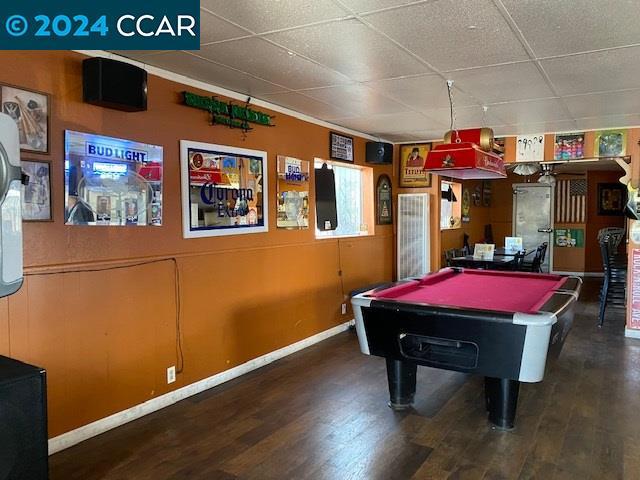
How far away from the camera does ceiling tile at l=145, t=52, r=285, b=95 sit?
316 centimetres

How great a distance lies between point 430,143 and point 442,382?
3.53 meters

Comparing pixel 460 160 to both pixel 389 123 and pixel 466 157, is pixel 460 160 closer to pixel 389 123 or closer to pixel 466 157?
pixel 466 157

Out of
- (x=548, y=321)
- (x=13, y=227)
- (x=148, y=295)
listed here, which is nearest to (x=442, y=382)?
(x=548, y=321)

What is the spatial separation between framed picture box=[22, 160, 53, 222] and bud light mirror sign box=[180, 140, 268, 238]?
3.24 ft

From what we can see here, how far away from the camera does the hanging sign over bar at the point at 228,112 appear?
362cm

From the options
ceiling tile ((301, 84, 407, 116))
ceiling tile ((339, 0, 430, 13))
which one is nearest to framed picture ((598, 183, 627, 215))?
ceiling tile ((301, 84, 407, 116))

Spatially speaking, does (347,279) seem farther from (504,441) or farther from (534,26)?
(534,26)

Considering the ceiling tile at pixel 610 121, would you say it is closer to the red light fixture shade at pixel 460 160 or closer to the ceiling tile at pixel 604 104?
the ceiling tile at pixel 604 104

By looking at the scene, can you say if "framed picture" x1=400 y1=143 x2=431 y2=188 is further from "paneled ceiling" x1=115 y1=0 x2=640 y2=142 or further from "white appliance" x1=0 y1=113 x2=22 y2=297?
"white appliance" x1=0 y1=113 x2=22 y2=297

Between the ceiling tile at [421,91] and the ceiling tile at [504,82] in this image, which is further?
the ceiling tile at [421,91]

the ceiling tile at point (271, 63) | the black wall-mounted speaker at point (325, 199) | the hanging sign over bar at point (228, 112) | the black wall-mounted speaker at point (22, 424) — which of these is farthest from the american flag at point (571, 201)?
the black wall-mounted speaker at point (22, 424)

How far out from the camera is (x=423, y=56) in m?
3.09

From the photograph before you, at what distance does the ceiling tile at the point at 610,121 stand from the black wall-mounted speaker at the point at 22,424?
519 cm

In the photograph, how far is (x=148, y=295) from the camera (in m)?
3.37
